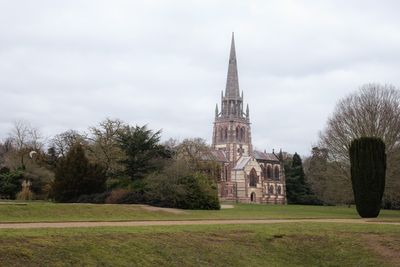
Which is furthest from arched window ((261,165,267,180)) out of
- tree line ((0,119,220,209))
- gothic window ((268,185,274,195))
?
tree line ((0,119,220,209))

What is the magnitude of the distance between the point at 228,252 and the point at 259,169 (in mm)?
92842

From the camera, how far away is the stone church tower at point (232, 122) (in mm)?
122331

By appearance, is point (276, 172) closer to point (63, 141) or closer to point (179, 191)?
point (63, 141)

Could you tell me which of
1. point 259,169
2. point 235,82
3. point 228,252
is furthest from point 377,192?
point 235,82

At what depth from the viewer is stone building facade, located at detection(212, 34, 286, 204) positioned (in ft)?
349

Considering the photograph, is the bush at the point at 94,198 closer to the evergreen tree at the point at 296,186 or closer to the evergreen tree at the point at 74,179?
the evergreen tree at the point at 74,179

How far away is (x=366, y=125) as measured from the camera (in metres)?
47.6

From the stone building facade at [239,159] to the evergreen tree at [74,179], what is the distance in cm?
5825

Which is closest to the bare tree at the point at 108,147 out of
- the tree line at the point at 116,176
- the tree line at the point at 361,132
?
→ the tree line at the point at 116,176

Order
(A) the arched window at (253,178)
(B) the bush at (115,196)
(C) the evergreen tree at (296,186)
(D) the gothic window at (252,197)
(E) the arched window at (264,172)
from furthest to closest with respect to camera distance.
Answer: (E) the arched window at (264,172), (A) the arched window at (253,178), (D) the gothic window at (252,197), (C) the evergreen tree at (296,186), (B) the bush at (115,196)

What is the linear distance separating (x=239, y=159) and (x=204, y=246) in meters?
95.1

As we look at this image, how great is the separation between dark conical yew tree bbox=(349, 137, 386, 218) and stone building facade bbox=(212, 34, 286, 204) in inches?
2547

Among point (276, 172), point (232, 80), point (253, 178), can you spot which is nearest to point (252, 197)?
point (253, 178)

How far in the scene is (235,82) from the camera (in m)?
124
